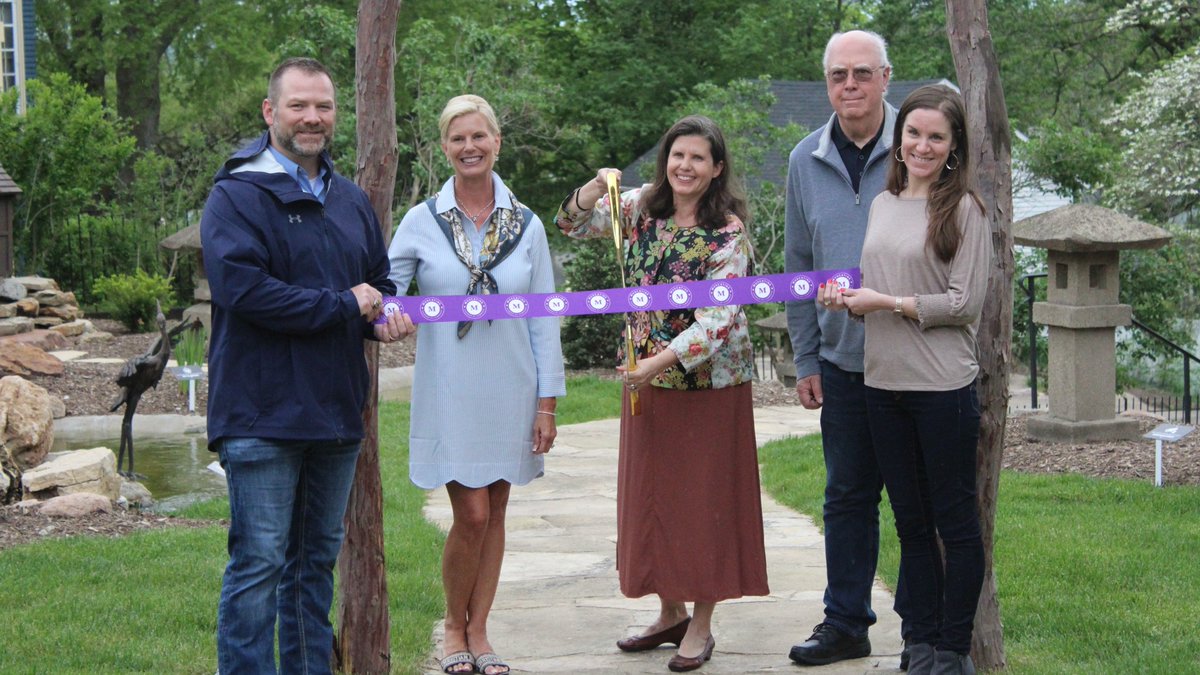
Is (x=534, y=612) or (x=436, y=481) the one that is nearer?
(x=436, y=481)

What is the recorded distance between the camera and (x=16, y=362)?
42.3 feet

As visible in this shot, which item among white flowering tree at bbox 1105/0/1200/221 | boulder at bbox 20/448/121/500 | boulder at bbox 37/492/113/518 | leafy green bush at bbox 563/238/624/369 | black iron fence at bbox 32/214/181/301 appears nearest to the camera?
boulder at bbox 37/492/113/518

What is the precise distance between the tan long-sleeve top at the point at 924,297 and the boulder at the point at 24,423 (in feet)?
20.2

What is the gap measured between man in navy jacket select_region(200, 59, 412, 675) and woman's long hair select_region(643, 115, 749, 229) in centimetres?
121

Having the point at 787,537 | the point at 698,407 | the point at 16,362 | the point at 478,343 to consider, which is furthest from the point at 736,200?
the point at 16,362

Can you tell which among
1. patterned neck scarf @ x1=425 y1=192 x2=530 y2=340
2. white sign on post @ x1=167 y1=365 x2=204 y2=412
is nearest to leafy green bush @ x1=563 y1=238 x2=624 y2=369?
white sign on post @ x1=167 y1=365 x2=204 y2=412

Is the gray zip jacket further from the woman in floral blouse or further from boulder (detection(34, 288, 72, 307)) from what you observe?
boulder (detection(34, 288, 72, 307))

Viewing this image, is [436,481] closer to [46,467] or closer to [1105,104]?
[46,467]

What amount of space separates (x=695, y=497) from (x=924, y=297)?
3.76 feet

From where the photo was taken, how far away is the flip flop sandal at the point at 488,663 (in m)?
4.62

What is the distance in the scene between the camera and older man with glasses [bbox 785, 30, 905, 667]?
4.61m

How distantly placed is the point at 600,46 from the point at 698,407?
22430 millimetres

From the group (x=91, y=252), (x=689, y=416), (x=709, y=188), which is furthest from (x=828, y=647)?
(x=91, y=252)

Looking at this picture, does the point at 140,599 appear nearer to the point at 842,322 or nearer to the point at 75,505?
the point at 75,505
